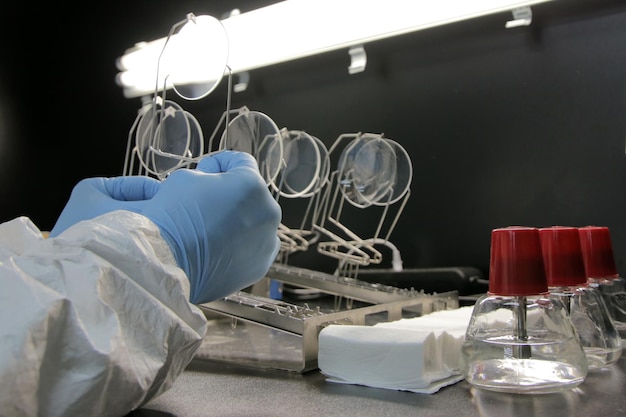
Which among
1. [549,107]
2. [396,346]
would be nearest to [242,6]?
[549,107]

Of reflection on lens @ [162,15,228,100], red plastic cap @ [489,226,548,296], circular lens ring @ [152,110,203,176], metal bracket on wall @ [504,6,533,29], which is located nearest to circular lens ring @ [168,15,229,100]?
reflection on lens @ [162,15,228,100]

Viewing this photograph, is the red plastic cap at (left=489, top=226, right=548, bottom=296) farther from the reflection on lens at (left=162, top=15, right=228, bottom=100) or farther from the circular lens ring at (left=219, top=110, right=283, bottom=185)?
the circular lens ring at (left=219, top=110, right=283, bottom=185)

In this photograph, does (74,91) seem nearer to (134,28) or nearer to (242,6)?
(134,28)

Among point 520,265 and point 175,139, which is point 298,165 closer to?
point 175,139

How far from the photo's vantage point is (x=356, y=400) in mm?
871

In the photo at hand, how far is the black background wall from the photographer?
1.68 metres

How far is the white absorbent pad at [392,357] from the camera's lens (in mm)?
893

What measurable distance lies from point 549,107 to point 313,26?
0.75 m

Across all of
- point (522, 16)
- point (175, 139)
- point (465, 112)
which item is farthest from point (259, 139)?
point (522, 16)

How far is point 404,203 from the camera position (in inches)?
77.6

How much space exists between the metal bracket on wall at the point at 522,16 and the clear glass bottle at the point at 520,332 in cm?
105

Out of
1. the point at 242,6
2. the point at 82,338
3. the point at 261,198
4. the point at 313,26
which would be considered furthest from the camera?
the point at 242,6

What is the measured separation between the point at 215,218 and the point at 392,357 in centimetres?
35

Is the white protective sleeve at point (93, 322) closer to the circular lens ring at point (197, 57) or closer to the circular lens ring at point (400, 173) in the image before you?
the circular lens ring at point (197, 57)
